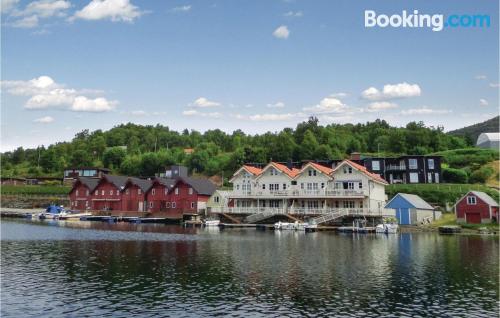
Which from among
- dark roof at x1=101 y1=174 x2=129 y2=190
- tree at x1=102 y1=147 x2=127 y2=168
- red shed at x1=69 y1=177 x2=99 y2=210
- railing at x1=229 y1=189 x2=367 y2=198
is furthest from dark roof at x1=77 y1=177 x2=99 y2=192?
tree at x1=102 y1=147 x2=127 y2=168

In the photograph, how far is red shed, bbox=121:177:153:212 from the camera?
283 feet

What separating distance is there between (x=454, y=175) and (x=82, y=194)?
79.0 metres

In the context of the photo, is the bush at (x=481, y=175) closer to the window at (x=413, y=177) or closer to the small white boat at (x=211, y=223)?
the window at (x=413, y=177)

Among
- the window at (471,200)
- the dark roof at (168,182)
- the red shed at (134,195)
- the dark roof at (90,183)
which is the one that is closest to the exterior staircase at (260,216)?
the dark roof at (168,182)

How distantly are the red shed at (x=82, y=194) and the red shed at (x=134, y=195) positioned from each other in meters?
9.44

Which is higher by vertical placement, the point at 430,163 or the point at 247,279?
the point at 430,163

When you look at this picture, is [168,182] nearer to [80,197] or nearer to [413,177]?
[80,197]

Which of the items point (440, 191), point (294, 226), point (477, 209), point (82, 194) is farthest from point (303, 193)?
point (82, 194)

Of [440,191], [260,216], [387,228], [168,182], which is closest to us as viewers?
[387,228]

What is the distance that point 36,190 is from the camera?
11431 cm

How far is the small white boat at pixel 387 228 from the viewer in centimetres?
5591

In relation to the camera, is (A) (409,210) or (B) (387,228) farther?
(A) (409,210)

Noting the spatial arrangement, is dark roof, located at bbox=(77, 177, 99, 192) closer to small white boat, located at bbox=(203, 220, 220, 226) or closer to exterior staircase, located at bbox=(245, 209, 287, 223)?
small white boat, located at bbox=(203, 220, 220, 226)

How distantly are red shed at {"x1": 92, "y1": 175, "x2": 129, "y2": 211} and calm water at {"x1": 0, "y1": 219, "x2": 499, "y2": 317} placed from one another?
47.3 meters
